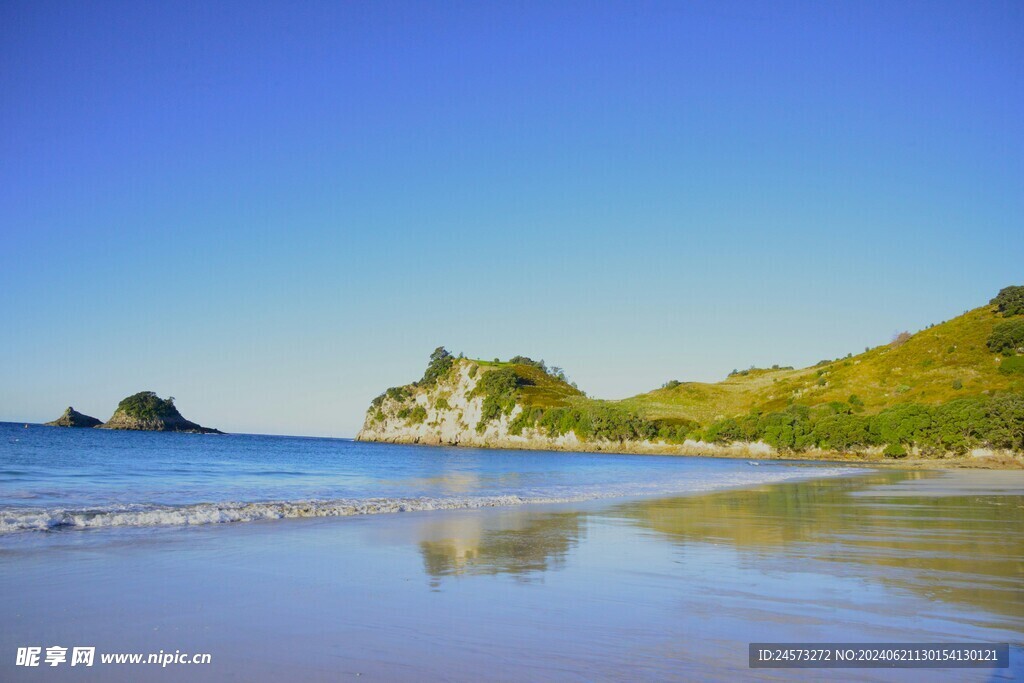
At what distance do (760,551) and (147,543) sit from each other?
10.1 metres

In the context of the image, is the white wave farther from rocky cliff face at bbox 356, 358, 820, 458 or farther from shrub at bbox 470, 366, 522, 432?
shrub at bbox 470, 366, 522, 432

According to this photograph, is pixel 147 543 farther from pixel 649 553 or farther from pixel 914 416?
pixel 914 416

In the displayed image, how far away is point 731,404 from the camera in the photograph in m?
127

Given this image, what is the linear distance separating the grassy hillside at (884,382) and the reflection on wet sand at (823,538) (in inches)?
2856

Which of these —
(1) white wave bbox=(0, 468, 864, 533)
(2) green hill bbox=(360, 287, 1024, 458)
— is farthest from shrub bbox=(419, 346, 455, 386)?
(1) white wave bbox=(0, 468, 864, 533)

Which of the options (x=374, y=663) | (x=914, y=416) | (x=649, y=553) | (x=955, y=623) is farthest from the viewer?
(x=914, y=416)

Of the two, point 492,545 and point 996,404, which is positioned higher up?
point 996,404

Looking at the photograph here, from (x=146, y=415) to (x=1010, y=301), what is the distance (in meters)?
171

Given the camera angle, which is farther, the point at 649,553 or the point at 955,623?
the point at 649,553

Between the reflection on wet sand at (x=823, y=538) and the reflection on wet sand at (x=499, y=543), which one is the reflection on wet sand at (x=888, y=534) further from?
the reflection on wet sand at (x=499, y=543)

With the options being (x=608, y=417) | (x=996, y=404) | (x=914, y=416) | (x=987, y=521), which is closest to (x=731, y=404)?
(x=608, y=417)

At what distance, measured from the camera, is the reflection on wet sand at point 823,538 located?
872cm

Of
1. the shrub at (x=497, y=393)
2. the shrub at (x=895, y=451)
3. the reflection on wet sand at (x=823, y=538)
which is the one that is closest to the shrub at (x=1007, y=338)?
the shrub at (x=895, y=451)

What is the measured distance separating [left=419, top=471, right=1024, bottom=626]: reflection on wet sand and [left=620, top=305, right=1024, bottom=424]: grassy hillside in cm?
7254
